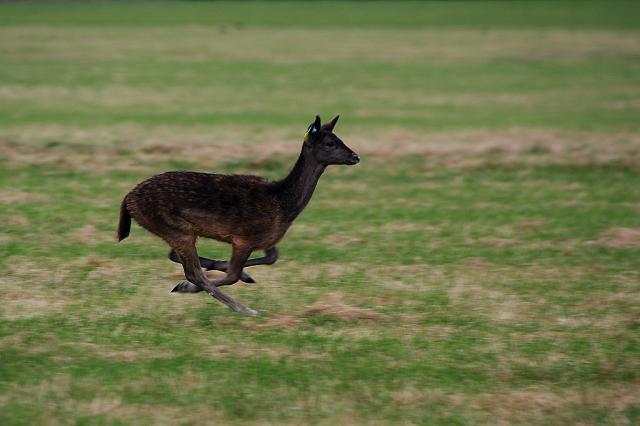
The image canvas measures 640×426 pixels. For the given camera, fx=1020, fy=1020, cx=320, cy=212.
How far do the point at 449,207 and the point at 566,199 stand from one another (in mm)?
2290

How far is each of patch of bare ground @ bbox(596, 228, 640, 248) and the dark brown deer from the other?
5156 mm

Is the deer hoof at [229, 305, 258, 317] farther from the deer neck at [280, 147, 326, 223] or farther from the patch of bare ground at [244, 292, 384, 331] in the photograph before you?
the deer neck at [280, 147, 326, 223]

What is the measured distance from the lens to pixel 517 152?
21641 mm

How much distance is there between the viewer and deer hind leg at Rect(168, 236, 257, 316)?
10219mm

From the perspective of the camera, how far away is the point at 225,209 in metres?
10.4

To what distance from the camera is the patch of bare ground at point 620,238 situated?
47.3 ft

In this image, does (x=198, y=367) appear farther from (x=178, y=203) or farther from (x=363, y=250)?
(x=363, y=250)

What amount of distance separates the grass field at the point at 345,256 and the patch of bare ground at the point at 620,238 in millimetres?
62

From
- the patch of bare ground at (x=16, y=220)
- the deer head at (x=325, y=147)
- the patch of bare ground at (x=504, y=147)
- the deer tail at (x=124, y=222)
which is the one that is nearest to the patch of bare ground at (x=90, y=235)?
the patch of bare ground at (x=16, y=220)

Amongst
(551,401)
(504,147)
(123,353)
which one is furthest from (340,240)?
(504,147)

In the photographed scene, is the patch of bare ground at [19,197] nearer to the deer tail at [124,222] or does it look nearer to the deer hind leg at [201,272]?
the deer tail at [124,222]

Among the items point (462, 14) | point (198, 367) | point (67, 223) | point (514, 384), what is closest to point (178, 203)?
point (198, 367)

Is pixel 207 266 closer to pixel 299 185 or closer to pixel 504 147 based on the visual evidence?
pixel 299 185

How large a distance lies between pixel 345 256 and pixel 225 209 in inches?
128
